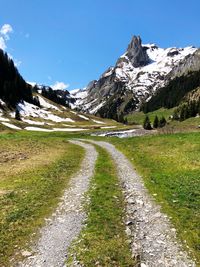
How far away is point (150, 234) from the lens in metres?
14.3

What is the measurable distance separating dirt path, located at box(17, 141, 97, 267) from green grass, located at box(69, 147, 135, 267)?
50cm

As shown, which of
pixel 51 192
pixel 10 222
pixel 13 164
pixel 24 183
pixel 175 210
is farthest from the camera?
pixel 13 164

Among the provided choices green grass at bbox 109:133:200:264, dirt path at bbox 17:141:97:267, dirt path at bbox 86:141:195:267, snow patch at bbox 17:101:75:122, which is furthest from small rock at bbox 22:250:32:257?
snow patch at bbox 17:101:75:122

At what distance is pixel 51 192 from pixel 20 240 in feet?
27.3

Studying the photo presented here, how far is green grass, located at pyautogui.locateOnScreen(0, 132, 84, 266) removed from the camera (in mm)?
13943

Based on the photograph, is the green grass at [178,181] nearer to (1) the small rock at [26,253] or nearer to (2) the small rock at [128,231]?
(2) the small rock at [128,231]

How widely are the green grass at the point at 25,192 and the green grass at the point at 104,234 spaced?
7.97 feet

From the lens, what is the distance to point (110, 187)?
23.3 m

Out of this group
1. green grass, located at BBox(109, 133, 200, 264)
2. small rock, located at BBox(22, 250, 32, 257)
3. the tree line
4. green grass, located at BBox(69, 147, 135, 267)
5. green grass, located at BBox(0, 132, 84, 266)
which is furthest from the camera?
the tree line

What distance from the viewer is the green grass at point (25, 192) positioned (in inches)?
549

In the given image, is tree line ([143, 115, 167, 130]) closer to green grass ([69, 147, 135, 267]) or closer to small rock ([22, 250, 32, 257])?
green grass ([69, 147, 135, 267])

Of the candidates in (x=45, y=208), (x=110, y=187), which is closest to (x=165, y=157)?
(x=110, y=187)

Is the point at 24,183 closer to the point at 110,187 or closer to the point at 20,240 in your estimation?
the point at 110,187

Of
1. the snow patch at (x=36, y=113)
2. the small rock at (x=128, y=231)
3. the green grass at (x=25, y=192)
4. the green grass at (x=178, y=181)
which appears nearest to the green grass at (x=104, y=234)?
the small rock at (x=128, y=231)
